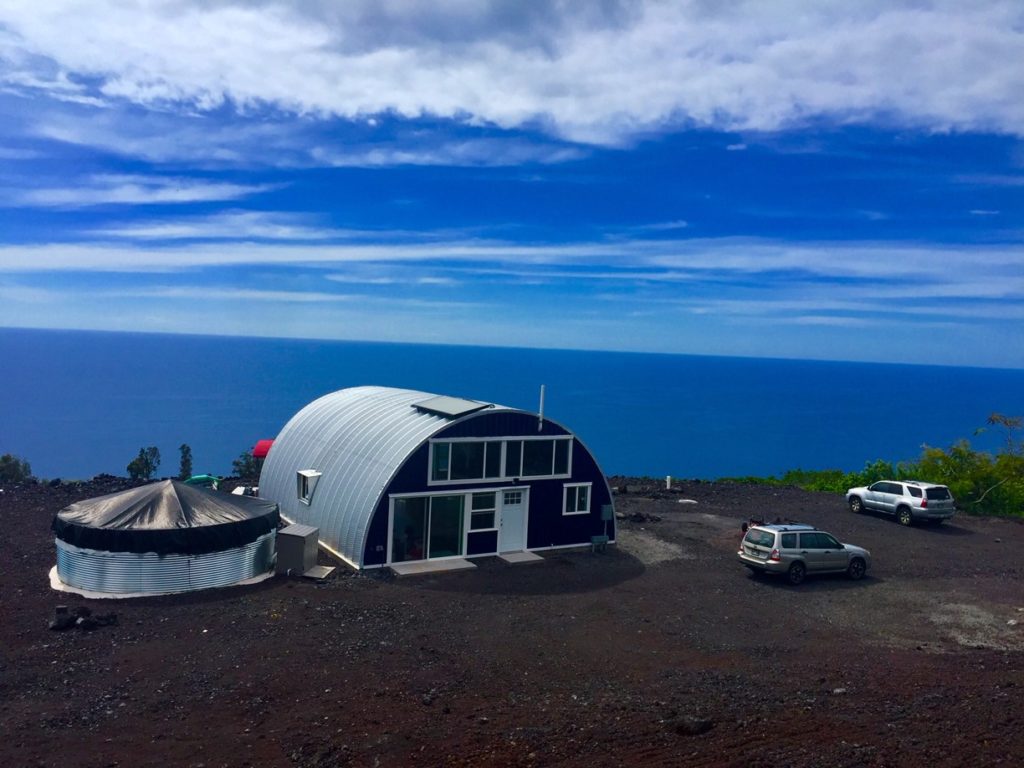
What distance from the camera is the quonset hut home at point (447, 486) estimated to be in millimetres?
19562

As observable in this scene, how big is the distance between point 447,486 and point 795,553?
8658 mm

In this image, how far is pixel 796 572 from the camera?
19.3 metres

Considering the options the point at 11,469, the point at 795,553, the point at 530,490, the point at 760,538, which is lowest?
the point at 11,469

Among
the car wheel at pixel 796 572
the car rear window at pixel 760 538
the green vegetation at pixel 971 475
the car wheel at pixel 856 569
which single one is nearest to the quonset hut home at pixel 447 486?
the car rear window at pixel 760 538

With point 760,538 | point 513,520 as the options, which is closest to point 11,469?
point 513,520

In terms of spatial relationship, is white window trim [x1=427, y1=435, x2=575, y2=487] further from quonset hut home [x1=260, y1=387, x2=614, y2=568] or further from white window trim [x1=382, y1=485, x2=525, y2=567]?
white window trim [x1=382, y1=485, x2=525, y2=567]

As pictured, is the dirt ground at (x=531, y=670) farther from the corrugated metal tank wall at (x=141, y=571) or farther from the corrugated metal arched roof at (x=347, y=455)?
the corrugated metal arched roof at (x=347, y=455)

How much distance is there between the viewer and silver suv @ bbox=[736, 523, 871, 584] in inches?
752

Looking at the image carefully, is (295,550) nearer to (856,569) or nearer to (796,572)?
(796,572)

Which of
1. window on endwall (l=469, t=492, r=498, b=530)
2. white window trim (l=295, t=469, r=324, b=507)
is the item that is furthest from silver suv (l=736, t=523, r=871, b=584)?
white window trim (l=295, t=469, r=324, b=507)

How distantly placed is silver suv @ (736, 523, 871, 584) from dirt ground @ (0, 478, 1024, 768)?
1.40ft

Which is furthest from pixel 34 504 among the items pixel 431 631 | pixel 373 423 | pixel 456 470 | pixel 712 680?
pixel 712 680

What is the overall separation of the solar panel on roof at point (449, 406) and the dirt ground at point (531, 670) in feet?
12.8

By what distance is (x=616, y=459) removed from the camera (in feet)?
395
